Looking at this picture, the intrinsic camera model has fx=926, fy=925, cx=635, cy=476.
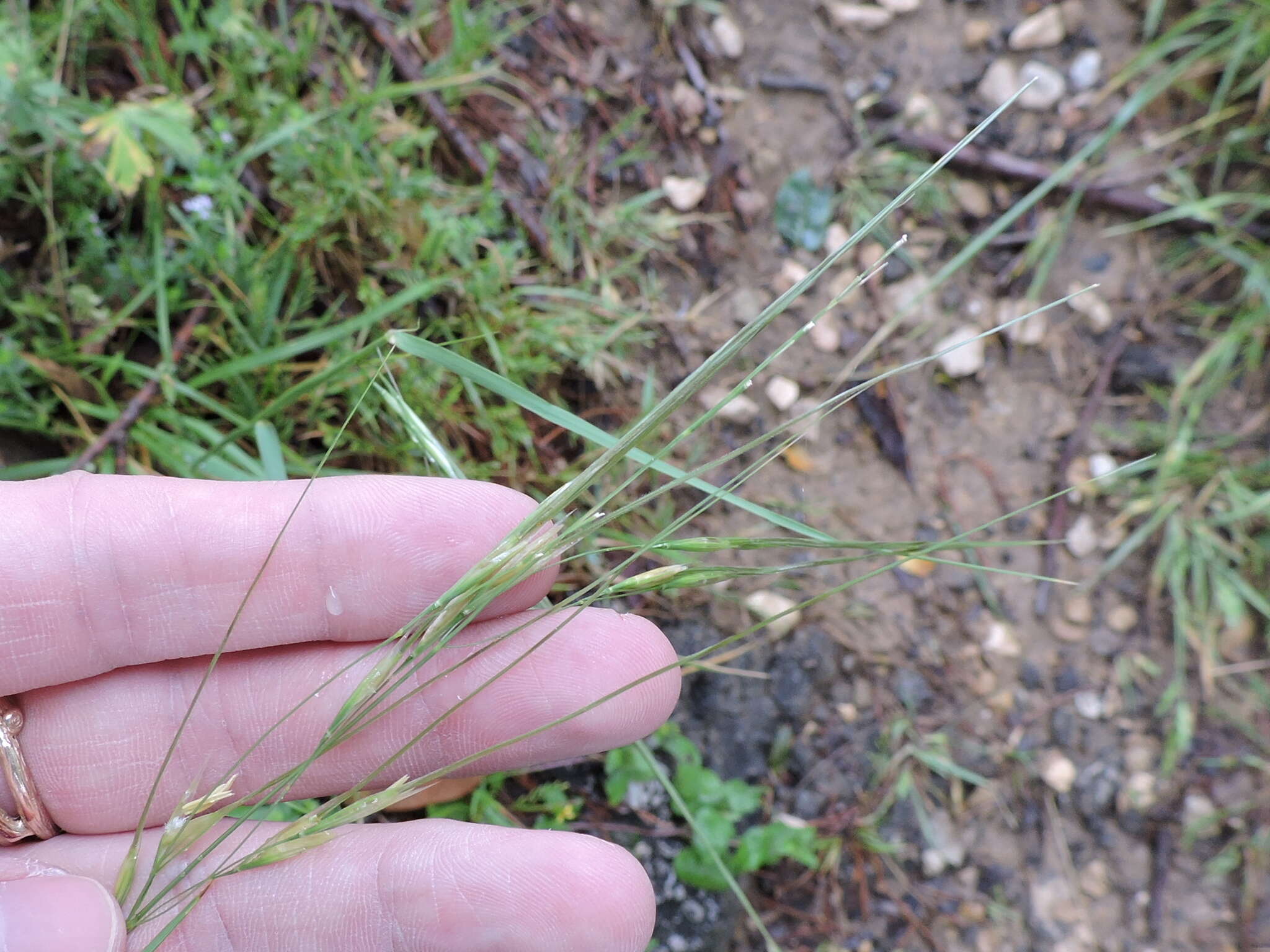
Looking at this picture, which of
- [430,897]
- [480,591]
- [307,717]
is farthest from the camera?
[307,717]

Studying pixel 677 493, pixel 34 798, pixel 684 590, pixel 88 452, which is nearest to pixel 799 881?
pixel 684 590

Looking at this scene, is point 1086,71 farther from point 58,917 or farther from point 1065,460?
point 58,917

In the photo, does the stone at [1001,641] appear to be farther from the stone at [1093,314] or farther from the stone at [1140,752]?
the stone at [1093,314]

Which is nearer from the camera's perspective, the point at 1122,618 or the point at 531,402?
the point at 531,402

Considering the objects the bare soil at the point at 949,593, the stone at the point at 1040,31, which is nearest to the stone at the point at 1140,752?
the bare soil at the point at 949,593

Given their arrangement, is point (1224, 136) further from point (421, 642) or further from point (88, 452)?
point (88, 452)

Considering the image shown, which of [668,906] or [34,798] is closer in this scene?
[34,798]

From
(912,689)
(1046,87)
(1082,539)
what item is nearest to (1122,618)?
(1082,539)
